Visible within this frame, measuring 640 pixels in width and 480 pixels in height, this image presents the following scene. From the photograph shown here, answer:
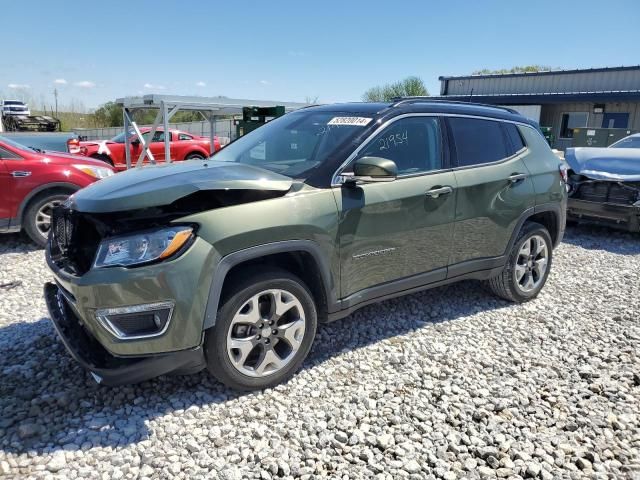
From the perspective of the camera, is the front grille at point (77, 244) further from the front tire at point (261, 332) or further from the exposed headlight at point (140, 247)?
the front tire at point (261, 332)

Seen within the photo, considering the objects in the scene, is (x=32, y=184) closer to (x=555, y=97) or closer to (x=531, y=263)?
(x=531, y=263)

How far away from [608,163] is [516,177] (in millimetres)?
4321

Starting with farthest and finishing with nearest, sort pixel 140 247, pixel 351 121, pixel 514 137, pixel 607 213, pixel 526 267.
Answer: pixel 607 213 < pixel 526 267 < pixel 514 137 < pixel 351 121 < pixel 140 247

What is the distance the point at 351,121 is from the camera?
3600 mm

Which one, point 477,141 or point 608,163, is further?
point 608,163

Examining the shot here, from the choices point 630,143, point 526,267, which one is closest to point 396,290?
point 526,267

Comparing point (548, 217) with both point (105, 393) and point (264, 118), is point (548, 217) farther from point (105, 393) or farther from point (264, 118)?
point (264, 118)

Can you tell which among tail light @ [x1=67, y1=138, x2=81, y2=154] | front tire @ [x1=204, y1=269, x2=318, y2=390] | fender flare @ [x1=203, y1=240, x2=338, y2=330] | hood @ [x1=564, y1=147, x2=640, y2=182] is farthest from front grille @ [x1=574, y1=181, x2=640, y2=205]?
tail light @ [x1=67, y1=138, x2=81, y2=154]

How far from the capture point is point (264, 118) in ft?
44.8

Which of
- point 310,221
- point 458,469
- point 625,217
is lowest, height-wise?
point 458,469

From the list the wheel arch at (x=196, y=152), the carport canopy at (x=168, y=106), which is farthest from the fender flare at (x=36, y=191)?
the wheel arch at (x=196, y=152)

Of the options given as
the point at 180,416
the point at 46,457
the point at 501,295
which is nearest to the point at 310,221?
the point at 180,416

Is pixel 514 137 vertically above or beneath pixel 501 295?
above

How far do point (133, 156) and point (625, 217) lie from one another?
12.8 metres
